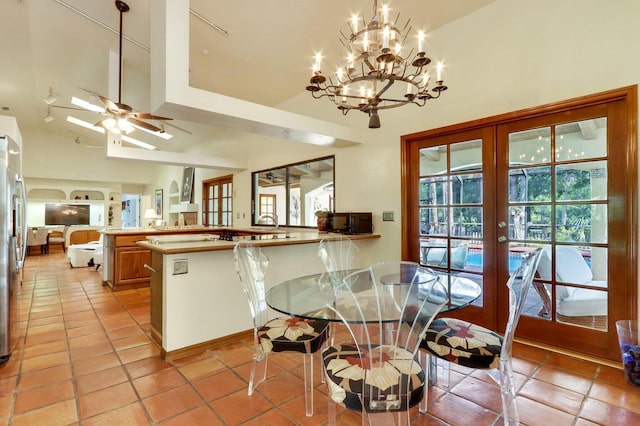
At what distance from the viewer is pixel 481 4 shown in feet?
9.73

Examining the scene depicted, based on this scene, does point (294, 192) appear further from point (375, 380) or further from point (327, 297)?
point (375, 380)

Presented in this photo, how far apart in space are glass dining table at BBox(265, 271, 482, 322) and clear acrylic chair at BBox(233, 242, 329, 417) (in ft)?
0.41

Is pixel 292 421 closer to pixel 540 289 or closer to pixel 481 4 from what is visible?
pixel 540 289

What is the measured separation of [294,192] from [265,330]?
357 cm

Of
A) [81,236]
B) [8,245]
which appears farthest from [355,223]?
[81,236]

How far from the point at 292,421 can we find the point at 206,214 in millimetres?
7166

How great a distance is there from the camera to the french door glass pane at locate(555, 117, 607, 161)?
2445 mm

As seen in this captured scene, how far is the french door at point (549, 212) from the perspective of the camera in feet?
7.70

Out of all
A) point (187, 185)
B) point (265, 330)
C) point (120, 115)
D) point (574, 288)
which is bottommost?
point (265, 330)

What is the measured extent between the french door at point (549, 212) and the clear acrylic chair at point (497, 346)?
3.84 feet

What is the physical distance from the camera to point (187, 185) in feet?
29.3

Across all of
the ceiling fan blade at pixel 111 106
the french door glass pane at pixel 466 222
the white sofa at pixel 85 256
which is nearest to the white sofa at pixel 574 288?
the french door glass pane at pixel 466 222

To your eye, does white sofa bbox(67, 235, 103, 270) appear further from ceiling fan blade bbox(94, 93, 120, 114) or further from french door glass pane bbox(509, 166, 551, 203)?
french door glass pane bbox(509, 166, 551, 203)

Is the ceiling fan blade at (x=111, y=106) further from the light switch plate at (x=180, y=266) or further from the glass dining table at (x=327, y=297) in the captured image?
the glass dining table at (x=327, y=297)
